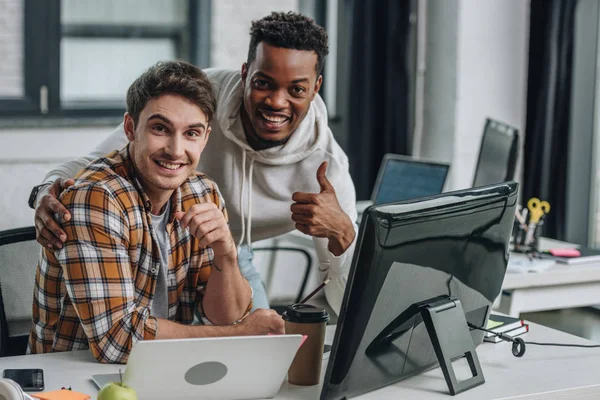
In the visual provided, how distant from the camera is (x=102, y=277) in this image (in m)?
1.61

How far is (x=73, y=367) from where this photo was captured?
155 cm

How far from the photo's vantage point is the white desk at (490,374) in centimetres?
146

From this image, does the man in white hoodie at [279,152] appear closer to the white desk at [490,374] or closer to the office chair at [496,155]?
the white desk at [490,374]

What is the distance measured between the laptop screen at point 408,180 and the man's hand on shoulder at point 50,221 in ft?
5.96

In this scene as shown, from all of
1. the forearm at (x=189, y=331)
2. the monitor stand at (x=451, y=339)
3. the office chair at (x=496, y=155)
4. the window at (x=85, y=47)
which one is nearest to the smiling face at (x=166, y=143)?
the forearm at (x=189, y=331)

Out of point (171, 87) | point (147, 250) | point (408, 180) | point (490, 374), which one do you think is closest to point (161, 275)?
point (147, 250)

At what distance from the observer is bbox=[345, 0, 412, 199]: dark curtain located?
406 cm

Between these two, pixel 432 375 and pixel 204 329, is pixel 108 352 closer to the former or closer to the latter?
pixel 204 329

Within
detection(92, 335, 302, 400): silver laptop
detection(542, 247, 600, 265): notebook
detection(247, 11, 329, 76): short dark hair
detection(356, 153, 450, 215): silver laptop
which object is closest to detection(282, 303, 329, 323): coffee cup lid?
detection(92, 335, 302, 400): silver laptop

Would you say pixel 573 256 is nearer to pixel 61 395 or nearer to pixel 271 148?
pixel 271 148

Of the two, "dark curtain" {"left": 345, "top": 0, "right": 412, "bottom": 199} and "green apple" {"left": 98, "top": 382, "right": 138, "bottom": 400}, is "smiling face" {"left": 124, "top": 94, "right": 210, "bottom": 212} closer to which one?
"green apple" {"left": 98, "top": 382, "right": 138, "bottom": 400}

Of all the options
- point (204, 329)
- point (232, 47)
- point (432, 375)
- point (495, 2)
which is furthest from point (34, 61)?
point (432, 375)

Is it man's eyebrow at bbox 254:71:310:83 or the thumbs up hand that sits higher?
man's eyebrow at bbox 254:71:310:83

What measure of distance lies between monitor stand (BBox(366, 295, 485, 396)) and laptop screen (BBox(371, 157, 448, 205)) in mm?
1770
